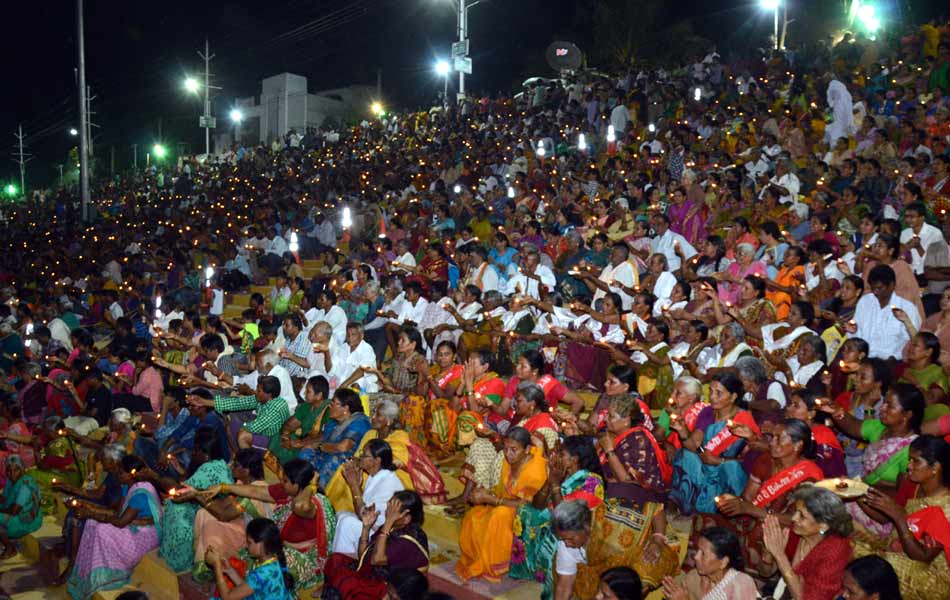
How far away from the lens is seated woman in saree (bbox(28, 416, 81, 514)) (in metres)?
7.94

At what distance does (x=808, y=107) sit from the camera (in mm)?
13211

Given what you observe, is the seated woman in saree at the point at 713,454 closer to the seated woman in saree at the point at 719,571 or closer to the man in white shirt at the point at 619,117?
the seated woman in saree at the point at 719,571

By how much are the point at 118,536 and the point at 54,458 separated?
2.00 metres

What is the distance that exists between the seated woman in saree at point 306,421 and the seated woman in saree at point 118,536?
1.00 m

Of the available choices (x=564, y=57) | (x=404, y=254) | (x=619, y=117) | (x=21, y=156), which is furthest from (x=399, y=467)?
(x=21, y=156)

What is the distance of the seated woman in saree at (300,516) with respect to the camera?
212 inches

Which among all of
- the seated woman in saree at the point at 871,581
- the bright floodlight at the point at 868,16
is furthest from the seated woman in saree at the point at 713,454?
the bright floodlight at the point at 868,16

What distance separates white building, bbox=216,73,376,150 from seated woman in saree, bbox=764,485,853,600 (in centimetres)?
3960

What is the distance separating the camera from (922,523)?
13.0ft

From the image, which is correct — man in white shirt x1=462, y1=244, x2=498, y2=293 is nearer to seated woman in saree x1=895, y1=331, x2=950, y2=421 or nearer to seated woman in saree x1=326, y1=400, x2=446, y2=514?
seated woman in saree x1=326, y1=400, x2=446, y2=514

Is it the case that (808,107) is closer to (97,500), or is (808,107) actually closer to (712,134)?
(712,134)

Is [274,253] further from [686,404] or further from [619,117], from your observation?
[686,404]

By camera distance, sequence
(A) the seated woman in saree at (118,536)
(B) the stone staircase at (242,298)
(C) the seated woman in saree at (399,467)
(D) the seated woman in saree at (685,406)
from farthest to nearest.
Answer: (B) the stone staircase at (242,298) → (A) the seated woman in saree at (118,536) → (C) the seated woman in saree at (399,467) → (D) the seated woman in saree at (685,406)

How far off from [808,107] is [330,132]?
55.6ft
